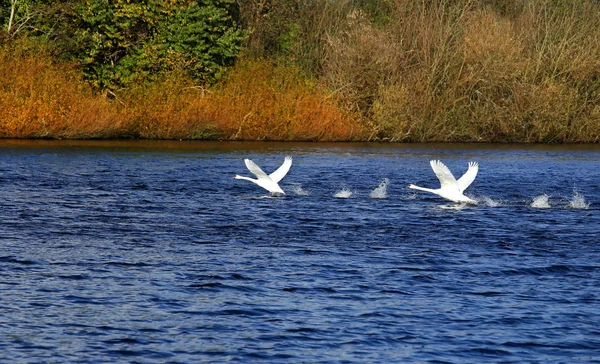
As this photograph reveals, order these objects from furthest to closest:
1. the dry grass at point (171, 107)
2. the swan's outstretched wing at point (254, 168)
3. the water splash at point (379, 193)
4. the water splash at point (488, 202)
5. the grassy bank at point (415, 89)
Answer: the grassy bank at point (415, 89) < the dry grass at point (171, 107) < the water splash at point (379, 193) < the water splash at point (488, 202) < the swan's outstretched wing at point (254, 168)

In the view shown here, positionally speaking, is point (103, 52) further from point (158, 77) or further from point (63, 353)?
point (63, 353)

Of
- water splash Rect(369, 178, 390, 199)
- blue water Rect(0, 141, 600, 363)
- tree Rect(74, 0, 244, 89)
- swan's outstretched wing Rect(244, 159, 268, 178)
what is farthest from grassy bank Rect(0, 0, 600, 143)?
swan's outstretched wing Rect(244, 159, 268, 178)

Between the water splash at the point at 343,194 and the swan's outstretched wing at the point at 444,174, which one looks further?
the water splash at the point at 343,194

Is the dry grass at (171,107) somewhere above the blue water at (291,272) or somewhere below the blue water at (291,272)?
above

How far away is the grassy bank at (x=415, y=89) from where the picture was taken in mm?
51719

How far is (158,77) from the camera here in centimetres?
5319

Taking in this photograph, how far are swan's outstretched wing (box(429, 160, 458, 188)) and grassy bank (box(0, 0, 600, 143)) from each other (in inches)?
1018

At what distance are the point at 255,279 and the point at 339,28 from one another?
47851 millimetres

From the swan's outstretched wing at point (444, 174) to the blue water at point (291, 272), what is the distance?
2.13 ft

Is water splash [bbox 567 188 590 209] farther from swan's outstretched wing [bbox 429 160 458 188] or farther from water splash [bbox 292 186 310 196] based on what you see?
water splash [bbox 292 186 310 196]

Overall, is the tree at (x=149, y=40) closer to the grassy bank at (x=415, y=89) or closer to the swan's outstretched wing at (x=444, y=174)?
the grassy bank at (x=415, y=89)

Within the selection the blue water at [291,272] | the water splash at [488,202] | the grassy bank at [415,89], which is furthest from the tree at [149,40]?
the water splash at [488,202]

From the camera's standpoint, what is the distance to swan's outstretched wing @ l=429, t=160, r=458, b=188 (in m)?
25.6

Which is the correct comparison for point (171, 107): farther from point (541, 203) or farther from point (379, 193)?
point (541, 203)
